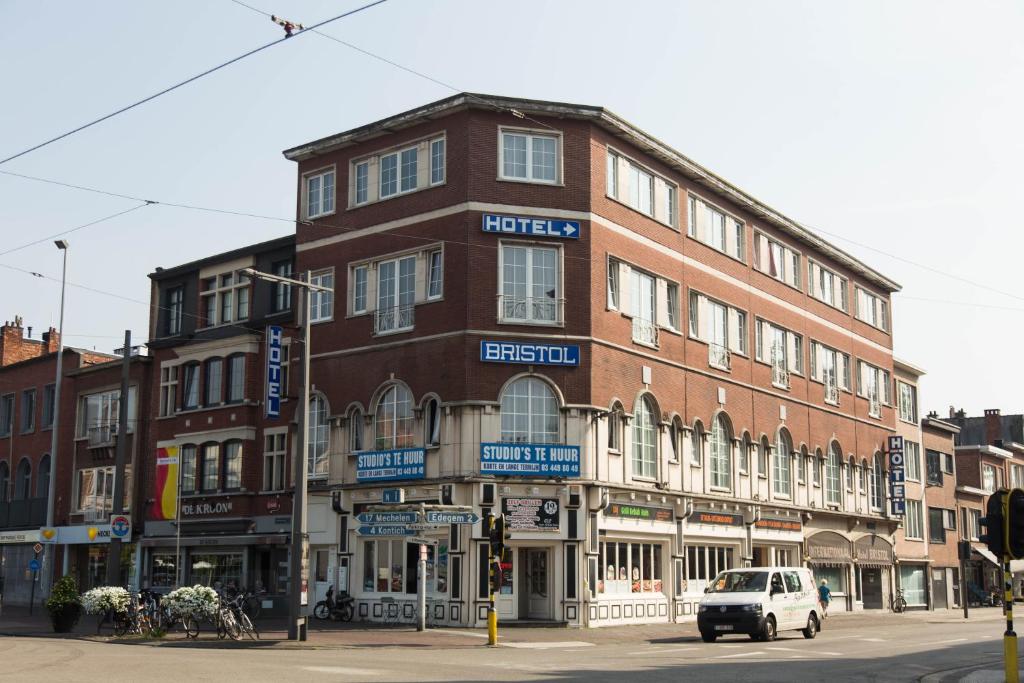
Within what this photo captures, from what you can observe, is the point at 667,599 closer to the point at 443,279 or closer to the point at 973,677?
the point at 443,279

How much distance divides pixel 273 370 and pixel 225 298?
25.1 feet

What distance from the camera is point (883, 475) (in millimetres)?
56188

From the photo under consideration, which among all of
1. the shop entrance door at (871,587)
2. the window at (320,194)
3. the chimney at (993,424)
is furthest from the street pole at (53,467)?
the chimney at (993,424)

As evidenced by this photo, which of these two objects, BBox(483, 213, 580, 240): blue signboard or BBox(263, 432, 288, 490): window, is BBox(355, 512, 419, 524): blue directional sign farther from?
BBox(483, 213, 580, 240): blue signboard

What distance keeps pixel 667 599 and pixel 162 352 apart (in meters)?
21.9

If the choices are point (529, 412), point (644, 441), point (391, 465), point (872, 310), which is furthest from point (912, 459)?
point (391, 465)

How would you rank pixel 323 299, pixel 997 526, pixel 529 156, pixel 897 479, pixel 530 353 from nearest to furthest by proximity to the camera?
pixel 997 526 < pixel 530 353 < pixel 529 156 < pixel 323 299 < pixel 897 479

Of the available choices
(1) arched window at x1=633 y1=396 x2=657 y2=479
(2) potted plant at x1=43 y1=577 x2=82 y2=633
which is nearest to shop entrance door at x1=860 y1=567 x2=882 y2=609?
(1) arched window at x1=633 y1=396 x2=657 y2=479

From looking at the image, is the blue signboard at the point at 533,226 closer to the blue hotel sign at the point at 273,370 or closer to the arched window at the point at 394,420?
the arched window at the point at 394,420

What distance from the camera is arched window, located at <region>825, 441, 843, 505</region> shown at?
50.2 metres

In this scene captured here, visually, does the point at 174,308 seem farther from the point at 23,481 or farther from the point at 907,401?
the point at 907,401

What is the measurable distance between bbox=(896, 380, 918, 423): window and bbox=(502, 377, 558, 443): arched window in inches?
1308

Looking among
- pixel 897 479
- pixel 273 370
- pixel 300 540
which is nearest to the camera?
pixel 300 540

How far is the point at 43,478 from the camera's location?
51.4 meters
